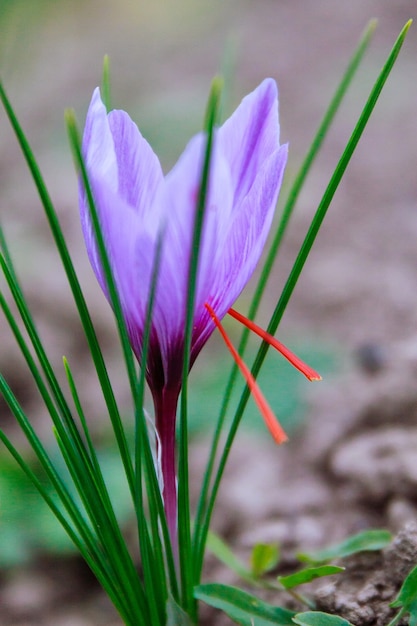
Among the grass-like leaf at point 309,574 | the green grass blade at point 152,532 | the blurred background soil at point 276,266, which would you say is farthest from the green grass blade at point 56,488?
the blurred background soil at point 276,266

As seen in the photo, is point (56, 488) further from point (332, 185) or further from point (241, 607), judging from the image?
point (332, 185)

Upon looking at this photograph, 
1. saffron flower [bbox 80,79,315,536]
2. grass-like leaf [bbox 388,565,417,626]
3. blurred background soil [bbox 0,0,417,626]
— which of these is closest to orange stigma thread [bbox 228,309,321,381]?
saffron flower [bbox 80,79,315,536]

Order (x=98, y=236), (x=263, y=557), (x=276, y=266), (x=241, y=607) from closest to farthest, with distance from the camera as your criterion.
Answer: (x=98, y=236), (x=241, y=607), (x=263, y=557), (x=276, y=266)

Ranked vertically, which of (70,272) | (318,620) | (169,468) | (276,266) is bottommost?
(318,620)

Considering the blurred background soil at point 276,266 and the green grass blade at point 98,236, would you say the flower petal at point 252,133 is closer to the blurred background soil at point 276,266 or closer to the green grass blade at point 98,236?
the green grass blade at point 98,236

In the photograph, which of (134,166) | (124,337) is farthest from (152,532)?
(134,166)

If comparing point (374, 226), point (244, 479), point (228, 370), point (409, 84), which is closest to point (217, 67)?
point (409, 84)

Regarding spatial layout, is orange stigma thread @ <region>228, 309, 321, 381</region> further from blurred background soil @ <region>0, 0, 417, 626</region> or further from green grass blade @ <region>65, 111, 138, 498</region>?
blurred background soil @ <region>0, 0, 417, 626</region>

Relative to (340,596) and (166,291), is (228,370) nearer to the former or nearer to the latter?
(340,596)
